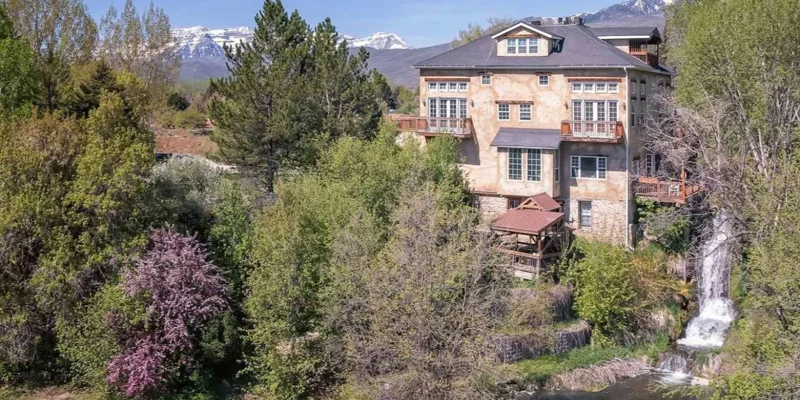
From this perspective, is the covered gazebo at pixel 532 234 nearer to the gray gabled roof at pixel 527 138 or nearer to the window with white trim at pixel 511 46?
the gray gabled roof at pixel 527 138

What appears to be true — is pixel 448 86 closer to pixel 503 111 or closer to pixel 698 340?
pixel 503 111

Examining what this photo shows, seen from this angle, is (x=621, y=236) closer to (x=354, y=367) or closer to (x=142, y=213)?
(x=354, y=367)

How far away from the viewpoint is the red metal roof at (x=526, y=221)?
34875 mm

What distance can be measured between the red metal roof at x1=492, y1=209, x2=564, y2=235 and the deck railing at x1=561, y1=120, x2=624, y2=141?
4598 mm

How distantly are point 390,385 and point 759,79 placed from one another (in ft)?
71.2

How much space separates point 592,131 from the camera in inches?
1491

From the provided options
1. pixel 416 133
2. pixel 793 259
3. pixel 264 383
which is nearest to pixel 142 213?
pixel 264 383

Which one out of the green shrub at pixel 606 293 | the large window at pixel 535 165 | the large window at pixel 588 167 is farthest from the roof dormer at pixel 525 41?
the green shrub at pixel 606 293

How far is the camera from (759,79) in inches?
1282

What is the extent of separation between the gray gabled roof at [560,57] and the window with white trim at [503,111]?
6.84ft

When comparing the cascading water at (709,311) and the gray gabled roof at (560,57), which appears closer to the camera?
the cascading water at (709,311)

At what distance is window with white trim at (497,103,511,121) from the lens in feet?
133

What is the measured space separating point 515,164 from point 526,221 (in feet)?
16.1

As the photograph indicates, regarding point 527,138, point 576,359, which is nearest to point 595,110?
point 527,138
